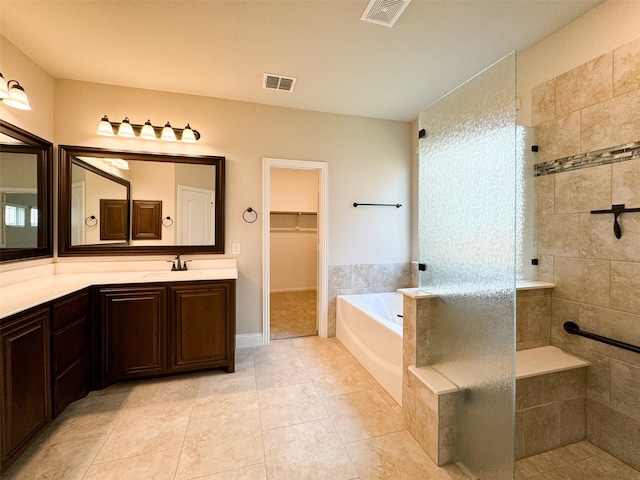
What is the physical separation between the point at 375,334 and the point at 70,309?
225cm

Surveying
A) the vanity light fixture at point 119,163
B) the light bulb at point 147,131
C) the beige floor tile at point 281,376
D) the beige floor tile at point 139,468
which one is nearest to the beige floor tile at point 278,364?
the beige floor tile at point 281,376

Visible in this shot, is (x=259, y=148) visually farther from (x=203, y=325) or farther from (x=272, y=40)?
(x=203, y=325)

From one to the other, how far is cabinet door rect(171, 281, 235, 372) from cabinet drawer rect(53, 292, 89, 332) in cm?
57

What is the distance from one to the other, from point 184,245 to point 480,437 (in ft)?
8.98

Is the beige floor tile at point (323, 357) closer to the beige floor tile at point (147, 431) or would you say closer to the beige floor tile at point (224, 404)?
the beige floor tile at point (224, 404)

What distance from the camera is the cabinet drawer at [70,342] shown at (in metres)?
1.70

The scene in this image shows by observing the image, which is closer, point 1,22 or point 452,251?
point 452,251

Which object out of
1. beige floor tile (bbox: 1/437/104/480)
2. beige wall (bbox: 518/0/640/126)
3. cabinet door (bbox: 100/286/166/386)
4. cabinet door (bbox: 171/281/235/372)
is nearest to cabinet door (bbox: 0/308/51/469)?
beige floor tile (bbox: 1/437/104/480)

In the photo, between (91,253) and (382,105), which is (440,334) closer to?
(382,105)

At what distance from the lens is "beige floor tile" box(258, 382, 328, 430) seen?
→ 183cm

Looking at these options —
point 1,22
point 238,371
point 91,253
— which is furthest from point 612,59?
point 91,253

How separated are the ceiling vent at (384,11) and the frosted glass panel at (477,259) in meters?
0.64

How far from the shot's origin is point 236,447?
1602 mm

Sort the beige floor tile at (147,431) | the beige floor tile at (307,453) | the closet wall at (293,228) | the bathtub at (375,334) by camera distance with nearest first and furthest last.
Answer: the beige floor tile at (307,453) < the beige floor tile at (147,431) < the bathtub at (375,334) < the closet wall at (293,228)
